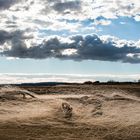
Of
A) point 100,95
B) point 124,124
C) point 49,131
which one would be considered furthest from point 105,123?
point 100,95

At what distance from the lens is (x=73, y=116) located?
19.4 meters

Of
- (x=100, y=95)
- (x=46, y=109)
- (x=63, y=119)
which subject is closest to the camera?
(x=63, y=119)

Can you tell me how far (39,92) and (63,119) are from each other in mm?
5969

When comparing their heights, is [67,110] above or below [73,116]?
above

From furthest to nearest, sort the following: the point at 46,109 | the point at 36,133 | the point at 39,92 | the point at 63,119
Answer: the point at 39,92, the point at 46,109, the point at 63,119, the point at 36,133

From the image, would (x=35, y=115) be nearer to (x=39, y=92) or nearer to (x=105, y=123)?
(x=105, y=123)

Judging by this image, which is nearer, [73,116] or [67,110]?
[73,116]

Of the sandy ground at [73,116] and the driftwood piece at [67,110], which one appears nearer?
the sandy ground at [73,116]

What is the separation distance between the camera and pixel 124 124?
18.2m

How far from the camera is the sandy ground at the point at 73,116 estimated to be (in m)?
17.4

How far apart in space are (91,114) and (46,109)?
1998 millimetres

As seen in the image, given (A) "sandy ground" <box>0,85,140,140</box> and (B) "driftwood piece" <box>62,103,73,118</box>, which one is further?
(B) "driftwood piece" <box>62,103,73,118</box>

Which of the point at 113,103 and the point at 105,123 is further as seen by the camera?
the point at 113,103

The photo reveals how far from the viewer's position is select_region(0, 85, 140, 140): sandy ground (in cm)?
1739
